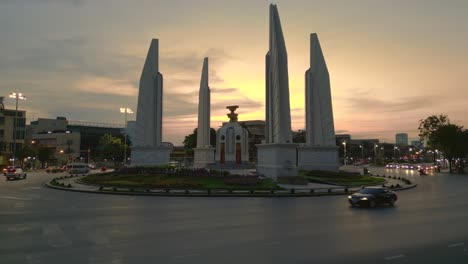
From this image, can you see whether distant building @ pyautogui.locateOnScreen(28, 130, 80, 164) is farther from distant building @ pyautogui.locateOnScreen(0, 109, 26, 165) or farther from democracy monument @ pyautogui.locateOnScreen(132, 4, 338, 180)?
democracy monument @ pyautogui.locateOnScreen(132, 4, 338, 180)

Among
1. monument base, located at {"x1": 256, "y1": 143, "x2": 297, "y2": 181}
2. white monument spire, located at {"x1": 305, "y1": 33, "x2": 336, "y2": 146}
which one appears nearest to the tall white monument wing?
monument base, located at {"x1": 256, "y1": 143, "x2": 297, "y2": 181}

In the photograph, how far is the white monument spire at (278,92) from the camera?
4022 centimetres

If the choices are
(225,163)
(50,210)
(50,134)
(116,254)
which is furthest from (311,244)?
(50,134)

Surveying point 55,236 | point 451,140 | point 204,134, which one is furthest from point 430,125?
point 55,236

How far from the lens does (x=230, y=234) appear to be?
1333cm

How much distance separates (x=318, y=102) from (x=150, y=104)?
25.4 m

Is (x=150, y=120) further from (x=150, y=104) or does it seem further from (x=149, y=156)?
(x=149, y=156)

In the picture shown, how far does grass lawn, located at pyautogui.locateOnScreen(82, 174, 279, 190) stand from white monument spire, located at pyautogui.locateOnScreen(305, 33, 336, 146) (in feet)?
74.9

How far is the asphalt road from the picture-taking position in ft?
33.4

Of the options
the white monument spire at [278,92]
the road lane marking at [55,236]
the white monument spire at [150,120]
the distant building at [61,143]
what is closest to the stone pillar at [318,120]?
the white monument spire at [278,92]

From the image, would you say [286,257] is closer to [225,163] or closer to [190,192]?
[190,192]

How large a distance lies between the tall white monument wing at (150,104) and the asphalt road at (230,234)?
33.0 metres

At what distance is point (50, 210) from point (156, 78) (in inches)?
1512

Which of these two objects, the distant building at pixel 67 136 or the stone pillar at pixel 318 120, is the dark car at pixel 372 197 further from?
the distant building at pixel 67 136
